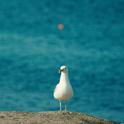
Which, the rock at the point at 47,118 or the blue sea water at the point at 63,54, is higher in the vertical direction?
the blue sea water at the point at 63,54

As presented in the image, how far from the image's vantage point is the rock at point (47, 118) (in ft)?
50.2

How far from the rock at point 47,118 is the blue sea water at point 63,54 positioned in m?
8.41

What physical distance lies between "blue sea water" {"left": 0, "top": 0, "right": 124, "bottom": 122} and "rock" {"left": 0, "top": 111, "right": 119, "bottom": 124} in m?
8.41

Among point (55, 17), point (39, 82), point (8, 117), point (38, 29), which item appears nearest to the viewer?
point (8, 117)

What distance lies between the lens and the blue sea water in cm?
2725

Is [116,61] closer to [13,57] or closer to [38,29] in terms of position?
[13,57]

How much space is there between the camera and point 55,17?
43.8 meters

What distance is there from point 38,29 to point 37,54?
678 cm

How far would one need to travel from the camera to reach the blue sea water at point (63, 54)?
1073 inches

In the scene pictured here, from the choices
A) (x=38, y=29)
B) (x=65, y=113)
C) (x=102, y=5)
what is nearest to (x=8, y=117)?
(x=65, y=113)

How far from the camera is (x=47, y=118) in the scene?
15.7 m

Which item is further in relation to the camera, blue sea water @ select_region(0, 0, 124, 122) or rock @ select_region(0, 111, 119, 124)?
blue sea water @ select_region(0, 0, 124, 122)

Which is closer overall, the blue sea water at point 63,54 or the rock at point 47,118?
the rock at point 47,118

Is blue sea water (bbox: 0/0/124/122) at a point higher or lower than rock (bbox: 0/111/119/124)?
higher
